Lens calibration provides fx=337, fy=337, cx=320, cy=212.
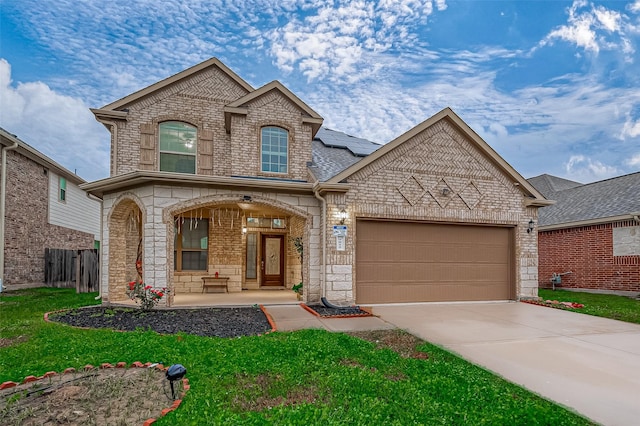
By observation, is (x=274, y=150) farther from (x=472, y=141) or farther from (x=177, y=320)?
(x=472, y=141)

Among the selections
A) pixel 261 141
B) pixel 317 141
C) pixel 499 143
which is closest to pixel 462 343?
pixel 261 141

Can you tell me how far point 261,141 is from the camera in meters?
10.5

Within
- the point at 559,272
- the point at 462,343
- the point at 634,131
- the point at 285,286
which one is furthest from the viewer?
the point at 634,131

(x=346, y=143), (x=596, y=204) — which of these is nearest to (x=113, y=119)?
(x=346, y=143)

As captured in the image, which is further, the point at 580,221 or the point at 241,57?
the point at 241,57

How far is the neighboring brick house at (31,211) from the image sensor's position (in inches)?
473

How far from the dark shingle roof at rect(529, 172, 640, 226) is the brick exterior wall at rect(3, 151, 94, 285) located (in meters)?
21.6

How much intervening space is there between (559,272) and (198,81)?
53.1 feet

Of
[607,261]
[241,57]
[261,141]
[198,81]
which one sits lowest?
[607,261]

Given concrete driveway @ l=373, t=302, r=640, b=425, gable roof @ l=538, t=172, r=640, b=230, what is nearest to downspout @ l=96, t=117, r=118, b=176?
concrete driveway @ l=373, t=302, r=640, b=425

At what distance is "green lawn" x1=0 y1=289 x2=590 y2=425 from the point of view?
282cm

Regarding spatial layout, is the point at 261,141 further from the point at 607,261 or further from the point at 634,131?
the point at 634,131

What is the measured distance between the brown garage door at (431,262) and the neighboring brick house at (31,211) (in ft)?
38.7

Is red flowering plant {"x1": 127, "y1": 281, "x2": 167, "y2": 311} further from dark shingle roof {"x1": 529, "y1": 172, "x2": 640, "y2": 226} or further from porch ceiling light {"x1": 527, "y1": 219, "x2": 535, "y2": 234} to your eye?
dark shingle roof {"x1": 529, "y1": 172, "x2": 640, "y2": 226}
